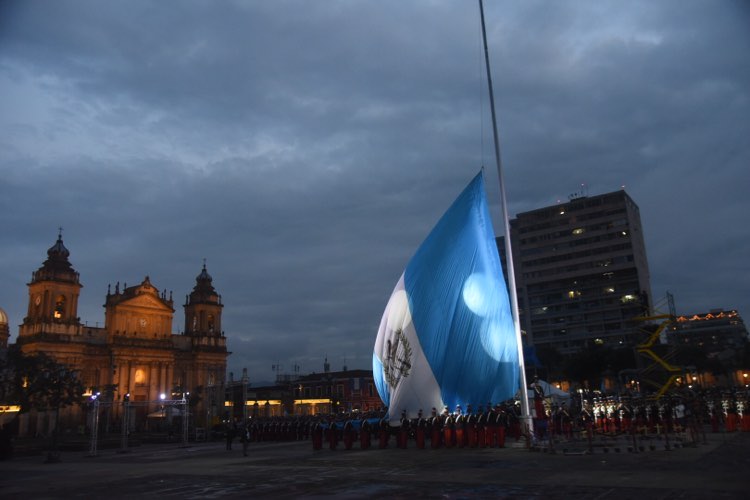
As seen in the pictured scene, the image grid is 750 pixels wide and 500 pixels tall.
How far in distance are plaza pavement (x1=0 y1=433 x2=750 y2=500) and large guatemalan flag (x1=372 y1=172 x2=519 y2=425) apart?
5.39 metres

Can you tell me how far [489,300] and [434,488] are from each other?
16.1 meters

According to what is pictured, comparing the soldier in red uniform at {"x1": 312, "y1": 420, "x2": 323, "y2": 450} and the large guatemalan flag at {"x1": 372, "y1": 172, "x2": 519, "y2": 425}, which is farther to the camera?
the large guatemalan flag at {"x1": 372, "y1": 172, "x2": 519, "y2": 425}

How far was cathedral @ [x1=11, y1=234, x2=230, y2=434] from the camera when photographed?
6911 centimetres

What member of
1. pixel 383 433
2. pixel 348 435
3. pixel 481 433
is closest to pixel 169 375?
pixel 348 435

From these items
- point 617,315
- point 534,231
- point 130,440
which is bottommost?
point 130,440

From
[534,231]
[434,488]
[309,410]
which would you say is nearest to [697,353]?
[534,231]

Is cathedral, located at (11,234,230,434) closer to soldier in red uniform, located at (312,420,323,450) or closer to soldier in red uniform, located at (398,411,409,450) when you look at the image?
soldier in red uniform, located at (312,420,323,450)

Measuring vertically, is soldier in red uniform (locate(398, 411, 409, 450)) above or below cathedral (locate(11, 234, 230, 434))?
below

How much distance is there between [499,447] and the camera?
75.8 ft

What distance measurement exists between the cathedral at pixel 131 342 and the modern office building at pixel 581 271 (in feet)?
211

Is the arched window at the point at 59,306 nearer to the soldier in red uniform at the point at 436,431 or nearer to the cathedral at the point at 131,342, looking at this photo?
the cathedral at the point at 131,342

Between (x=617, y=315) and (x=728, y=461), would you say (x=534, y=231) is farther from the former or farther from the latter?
(x=728, y=461)

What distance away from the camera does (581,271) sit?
11425cm

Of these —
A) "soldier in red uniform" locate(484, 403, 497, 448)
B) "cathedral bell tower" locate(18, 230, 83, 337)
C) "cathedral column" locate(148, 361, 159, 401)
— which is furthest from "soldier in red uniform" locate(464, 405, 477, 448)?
"cathedral column" locate(148, 361, 159, 401)
